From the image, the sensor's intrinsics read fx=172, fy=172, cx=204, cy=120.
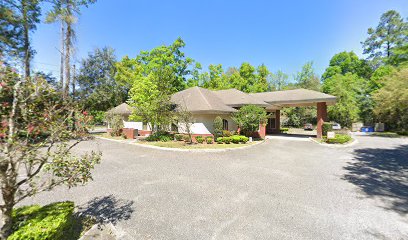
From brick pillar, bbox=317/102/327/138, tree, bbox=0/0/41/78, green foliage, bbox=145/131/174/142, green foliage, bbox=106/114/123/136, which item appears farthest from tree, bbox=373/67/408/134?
tree, bbox=0/0/41/78

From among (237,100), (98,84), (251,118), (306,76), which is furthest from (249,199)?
(306,76)

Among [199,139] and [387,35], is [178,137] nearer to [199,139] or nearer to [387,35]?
[199,139]

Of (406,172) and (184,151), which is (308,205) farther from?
(184,151)

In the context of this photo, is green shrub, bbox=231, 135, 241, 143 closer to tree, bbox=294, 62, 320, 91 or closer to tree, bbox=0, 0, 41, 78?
tree, bbox=0, 0, 41, 78

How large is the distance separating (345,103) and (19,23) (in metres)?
46.3

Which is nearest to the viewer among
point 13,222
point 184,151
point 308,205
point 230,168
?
point 13,222

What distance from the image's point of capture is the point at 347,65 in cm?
4544

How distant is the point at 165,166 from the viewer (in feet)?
31.6

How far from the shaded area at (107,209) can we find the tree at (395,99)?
87.0 feet

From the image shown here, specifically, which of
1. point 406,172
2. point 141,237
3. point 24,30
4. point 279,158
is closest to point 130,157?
point 141,237

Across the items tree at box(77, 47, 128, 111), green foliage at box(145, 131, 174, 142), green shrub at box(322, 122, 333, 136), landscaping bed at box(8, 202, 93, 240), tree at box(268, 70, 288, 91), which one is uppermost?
tree at box(268, 70, 288, 91)

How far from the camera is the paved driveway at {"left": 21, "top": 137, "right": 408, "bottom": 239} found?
4.27m

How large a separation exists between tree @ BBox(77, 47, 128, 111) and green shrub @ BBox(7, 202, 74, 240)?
29.4 metres

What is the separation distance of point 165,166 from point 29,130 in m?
7.01
